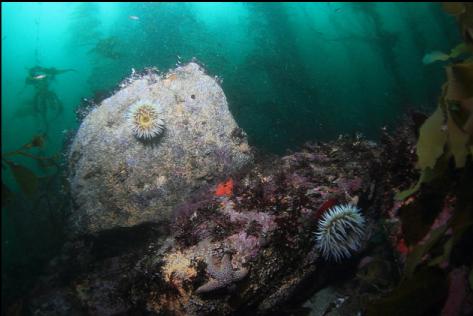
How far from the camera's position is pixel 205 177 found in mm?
5668

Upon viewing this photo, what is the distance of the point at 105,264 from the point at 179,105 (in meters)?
2.98

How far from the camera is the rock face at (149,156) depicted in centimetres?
542

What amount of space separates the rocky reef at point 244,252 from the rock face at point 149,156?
0.93m

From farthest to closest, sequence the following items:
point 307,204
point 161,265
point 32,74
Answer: point 32,74
point 307,204
point 161,265

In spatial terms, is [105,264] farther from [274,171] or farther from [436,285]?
[436,285]

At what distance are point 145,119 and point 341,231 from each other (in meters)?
3.67

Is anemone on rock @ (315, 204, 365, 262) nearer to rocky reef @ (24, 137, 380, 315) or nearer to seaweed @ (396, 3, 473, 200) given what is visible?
rocky reef @ (24, 137, 380, 315)

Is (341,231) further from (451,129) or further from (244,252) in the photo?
(451,129)

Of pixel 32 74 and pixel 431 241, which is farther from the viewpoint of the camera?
pixel 32 74

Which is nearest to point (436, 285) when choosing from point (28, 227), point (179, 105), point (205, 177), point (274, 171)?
point (274, 171)

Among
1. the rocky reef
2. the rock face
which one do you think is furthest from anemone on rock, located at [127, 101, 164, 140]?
the rocky reef

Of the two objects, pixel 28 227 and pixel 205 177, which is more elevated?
pixel 205 177

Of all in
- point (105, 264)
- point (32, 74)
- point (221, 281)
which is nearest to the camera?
point (221, 281)

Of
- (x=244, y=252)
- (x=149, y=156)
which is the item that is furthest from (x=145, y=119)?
(x=244, y=252)
